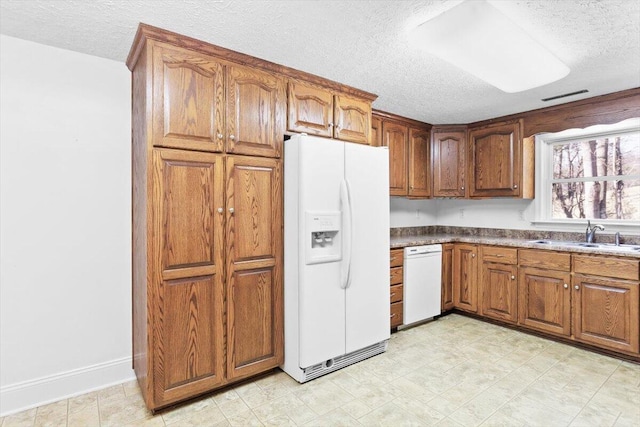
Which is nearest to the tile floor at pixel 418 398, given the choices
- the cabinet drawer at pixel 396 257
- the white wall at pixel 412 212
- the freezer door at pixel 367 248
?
the freezer door at pixel 367 248

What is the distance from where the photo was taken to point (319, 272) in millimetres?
2490

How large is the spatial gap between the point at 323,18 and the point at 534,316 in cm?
333

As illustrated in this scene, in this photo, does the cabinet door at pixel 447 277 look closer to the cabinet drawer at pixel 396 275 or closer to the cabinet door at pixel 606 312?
the cabinet drawer at pixel 396 275

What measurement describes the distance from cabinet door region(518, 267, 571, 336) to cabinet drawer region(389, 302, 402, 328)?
4.04 ft

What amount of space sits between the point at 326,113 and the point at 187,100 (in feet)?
3.75

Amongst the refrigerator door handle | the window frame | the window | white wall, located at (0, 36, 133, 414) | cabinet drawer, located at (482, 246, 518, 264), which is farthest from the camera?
cabinet drawer, located at (482, 246, 518, 264)

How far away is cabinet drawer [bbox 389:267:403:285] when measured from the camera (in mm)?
3410

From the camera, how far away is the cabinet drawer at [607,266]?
275 centimetres

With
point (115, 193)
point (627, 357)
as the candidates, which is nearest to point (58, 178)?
point (115, 193)

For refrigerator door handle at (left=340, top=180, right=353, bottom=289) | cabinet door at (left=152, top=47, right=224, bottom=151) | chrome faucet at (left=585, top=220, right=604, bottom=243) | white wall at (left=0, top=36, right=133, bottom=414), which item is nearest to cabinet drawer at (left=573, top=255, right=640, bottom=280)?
chrome faucet at (left=585, top=220, right=604, bottom=243)

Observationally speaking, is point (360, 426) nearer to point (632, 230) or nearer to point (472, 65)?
point (472, 65)

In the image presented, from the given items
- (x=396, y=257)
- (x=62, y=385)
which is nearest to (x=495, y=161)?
(x=396, y=257)

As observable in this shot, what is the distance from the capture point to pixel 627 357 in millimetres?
2811

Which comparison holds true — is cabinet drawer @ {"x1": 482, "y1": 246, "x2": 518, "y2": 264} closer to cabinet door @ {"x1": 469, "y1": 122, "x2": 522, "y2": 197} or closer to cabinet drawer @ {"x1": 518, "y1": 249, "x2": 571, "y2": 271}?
cabinet drawer @ {"x1": 518, "y1": 249, "x2": 571, "y2": 271}
